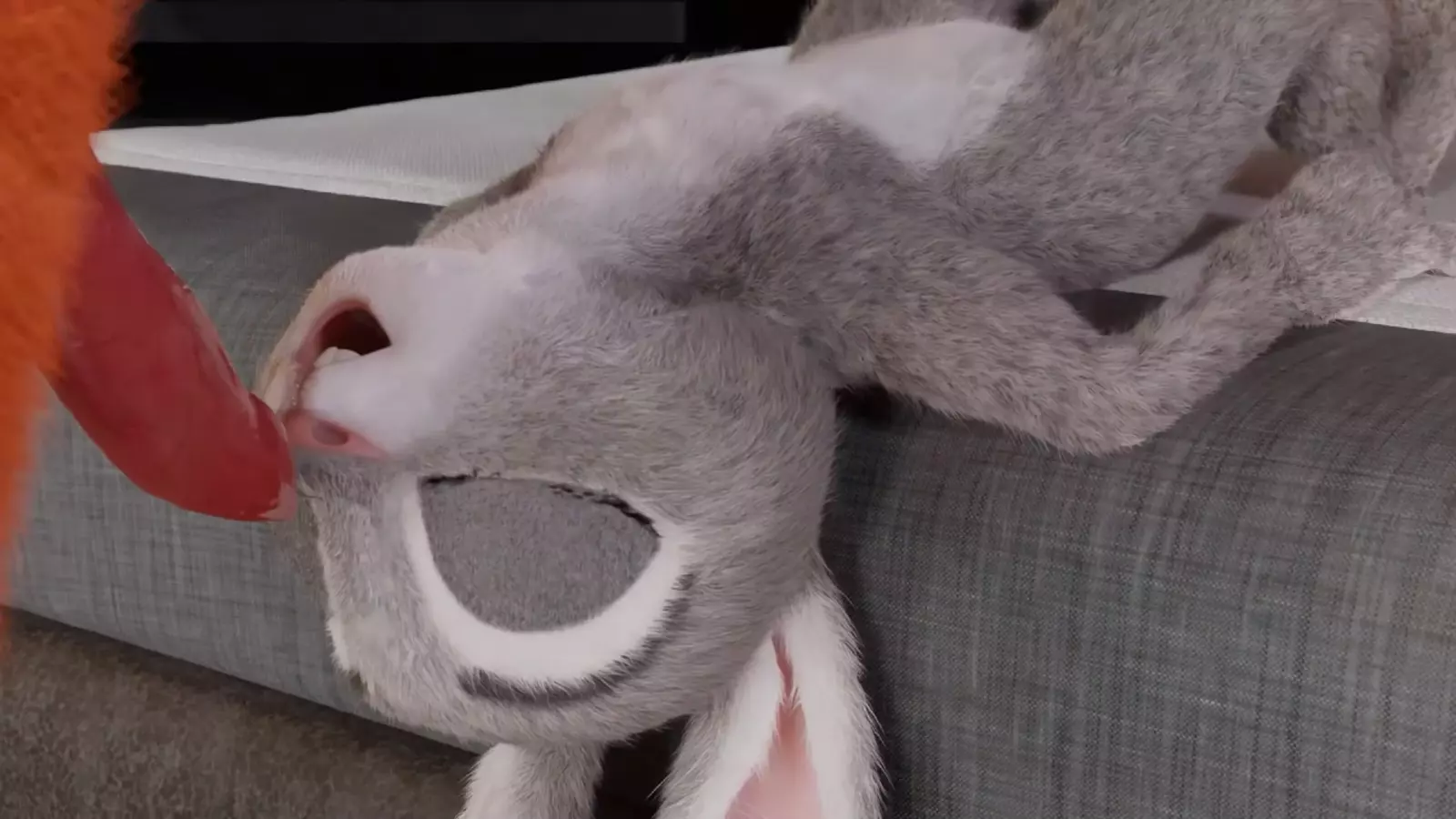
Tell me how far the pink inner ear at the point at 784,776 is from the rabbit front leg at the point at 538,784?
8 centimetres

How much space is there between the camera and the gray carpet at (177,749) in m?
0.76

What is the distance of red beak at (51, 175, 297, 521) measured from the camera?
0.27 meters

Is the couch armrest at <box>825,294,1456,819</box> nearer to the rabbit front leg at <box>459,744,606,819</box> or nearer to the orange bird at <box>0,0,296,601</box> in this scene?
the rabbit front leg at <box>459,744,606,819</box>

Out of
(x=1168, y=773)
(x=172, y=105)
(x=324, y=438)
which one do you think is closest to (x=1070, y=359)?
(x=1168, y=773)

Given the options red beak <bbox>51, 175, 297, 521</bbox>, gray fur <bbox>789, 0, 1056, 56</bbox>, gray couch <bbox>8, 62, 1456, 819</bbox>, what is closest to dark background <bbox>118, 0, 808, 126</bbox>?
gray fur <bbox>789, 0, 1056, 56</bbox>

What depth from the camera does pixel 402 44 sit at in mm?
2461

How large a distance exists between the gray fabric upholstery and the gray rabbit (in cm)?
3

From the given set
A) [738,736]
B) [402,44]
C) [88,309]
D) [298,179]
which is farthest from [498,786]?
[402,44]

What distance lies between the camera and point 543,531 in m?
0.44

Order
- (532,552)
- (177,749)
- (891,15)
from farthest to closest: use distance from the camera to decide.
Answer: (177,749) < (891,15) < (532,552)

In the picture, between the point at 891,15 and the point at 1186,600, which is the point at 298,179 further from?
the point at 1186,600

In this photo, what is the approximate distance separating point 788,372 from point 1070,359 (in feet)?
0.35

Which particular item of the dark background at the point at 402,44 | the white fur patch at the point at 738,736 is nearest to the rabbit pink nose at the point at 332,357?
the white fur patch at the point at 738,736

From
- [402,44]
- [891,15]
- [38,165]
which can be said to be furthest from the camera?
[402,44]
